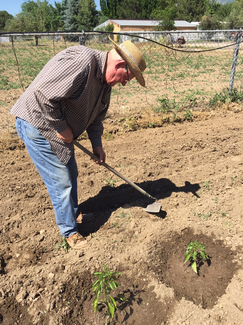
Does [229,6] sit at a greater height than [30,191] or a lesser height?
greater

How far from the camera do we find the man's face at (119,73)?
6.77ft

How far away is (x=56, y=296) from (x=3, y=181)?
2.04 m

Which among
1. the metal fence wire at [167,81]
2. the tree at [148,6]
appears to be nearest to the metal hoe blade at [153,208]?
the metal fence wire at [167,81]

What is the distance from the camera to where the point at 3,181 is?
12.2ft

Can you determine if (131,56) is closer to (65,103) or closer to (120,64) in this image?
(120,64)

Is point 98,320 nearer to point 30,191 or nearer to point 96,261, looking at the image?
point 96,261

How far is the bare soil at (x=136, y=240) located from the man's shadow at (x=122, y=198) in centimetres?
1

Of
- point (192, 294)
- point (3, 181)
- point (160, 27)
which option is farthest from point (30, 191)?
point (160, 27)

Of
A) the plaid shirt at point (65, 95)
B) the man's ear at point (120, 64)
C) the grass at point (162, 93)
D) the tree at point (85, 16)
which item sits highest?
the tree at point (85, 16)

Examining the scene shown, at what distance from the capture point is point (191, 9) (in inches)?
2233

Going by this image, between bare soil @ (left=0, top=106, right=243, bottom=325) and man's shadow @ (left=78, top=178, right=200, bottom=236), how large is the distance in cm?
1

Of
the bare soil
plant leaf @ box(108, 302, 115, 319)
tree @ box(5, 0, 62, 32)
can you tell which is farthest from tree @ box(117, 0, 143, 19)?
plant leaf @ box(108, 302, 115, 319)

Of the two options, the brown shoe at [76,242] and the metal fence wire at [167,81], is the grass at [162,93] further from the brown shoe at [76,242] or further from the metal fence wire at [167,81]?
the brown shoe at [76,242]

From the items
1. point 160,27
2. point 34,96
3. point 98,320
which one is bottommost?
point 98,320
